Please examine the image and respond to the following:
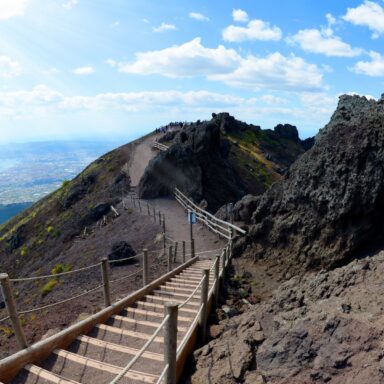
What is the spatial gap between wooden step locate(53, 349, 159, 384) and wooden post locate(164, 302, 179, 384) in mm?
331

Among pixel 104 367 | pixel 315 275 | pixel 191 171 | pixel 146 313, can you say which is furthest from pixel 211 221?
pixel 104 367

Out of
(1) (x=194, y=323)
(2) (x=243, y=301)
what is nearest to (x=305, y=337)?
(1) (x=194, y=323)

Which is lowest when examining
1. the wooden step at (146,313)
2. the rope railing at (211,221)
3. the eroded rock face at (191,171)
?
the wooden step at (146,313)

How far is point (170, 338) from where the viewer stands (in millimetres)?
5031

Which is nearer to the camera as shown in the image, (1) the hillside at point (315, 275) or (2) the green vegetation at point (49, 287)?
(1) the hillside at point (315, 275)

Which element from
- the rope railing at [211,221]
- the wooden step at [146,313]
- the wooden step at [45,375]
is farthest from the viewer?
the rope railing at [211,221]

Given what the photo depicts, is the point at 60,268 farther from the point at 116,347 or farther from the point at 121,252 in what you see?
the point at 116,347

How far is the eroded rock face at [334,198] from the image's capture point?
36.0ft

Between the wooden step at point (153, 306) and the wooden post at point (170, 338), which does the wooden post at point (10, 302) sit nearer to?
the wooden post at point (170, 338)

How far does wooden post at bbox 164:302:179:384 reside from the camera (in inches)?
194

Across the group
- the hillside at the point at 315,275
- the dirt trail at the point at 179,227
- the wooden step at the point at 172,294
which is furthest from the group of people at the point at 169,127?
the wooden step at the point at 172,294

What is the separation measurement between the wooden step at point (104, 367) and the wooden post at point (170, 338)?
0.33 m

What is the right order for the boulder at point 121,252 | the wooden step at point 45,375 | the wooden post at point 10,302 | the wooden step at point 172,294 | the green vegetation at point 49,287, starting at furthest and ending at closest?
the boulder at point 121,252 → the green vegetation at point 49,287 → the wooden step at point 172,294 → the wooden post at point 10,302 → the wooden step at point 45,375

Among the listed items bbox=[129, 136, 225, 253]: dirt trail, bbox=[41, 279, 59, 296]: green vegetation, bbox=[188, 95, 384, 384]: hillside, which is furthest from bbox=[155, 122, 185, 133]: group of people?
bbox=[188, 95, 384, 384]: hillside
